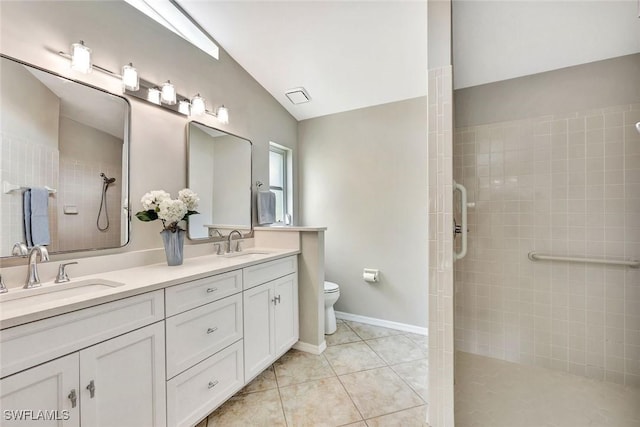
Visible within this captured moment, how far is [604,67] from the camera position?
1760 millimetres

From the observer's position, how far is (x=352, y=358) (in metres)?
2.12

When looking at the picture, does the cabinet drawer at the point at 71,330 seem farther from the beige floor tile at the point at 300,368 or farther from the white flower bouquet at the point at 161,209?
the beige floor tile at the point at 300,368

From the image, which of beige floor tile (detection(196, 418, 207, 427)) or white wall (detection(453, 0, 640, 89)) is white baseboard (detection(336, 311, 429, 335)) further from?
white wall (detection(453, 0, 640, 89))

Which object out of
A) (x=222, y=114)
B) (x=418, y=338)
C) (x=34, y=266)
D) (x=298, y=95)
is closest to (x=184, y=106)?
(x=222, y=114)

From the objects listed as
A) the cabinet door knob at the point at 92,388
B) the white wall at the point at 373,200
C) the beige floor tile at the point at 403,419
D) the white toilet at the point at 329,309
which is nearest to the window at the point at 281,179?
the white wall at the point at 373,200

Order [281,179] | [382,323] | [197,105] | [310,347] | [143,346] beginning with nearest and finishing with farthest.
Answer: [143,346], [197,105], [310,347], [382,323], [281,179]

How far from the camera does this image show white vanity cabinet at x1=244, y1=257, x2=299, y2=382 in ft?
5.70

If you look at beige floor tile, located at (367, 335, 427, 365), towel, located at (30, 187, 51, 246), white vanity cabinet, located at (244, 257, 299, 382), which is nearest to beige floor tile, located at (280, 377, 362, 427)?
white vanity cabinet, located at (244, 257, 299, 382)

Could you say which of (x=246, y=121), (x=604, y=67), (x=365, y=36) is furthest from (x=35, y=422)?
(x=604, y=67)

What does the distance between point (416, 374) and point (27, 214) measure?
2434mm

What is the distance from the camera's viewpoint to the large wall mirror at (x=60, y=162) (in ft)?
3.97

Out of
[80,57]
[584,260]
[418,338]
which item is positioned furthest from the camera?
[418,338]

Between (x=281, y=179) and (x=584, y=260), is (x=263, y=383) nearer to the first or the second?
(x=281, y=179)

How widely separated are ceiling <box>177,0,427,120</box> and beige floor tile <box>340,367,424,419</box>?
2.40 m
